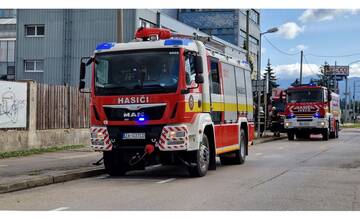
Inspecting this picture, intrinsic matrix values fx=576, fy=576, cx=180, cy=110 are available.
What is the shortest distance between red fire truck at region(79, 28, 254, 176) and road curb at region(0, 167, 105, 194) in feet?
1.79

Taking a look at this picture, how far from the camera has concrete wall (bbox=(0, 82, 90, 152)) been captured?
18250 mm

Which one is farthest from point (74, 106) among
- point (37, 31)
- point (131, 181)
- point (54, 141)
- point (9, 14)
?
point (9, 14)

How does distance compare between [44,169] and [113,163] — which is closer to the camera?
[113,163]

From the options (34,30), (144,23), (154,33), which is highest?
(144,23)

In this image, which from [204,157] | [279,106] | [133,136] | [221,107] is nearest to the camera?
[133,136]

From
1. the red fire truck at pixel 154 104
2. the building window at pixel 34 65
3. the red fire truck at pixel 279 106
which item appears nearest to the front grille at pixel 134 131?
the red fire truck at pixel 154 104

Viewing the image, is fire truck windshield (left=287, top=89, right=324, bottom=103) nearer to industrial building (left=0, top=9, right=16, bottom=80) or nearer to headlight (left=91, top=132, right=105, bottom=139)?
headlight (left=91, top=132, right=105, bottom=139)

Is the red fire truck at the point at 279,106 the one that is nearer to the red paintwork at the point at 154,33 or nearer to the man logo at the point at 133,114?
the red paintwork at the point at 154,33

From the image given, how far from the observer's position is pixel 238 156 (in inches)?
661

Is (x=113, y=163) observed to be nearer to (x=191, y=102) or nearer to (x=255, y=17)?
(x=191, y=102)

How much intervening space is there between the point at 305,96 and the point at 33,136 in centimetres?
1655

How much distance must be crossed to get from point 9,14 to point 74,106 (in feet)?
153

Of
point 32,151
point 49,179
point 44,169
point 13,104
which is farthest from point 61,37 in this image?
point 49,179

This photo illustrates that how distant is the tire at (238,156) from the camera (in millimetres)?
16812
